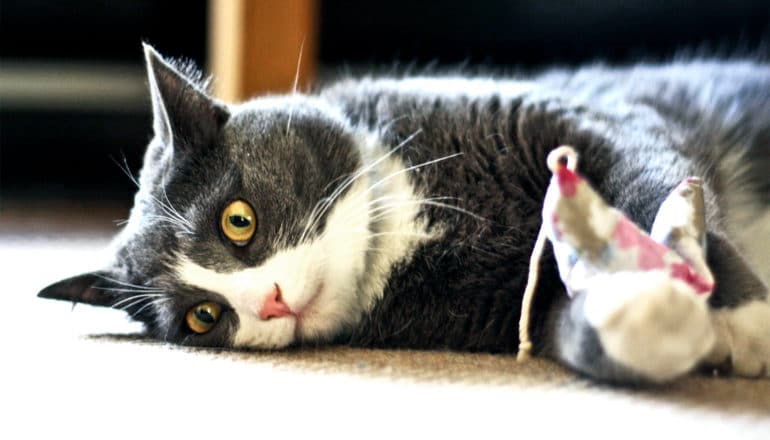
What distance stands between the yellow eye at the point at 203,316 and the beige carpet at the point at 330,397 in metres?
0.04

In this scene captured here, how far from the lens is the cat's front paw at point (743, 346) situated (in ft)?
3.34

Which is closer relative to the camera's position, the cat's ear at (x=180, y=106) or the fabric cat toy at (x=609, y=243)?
the fabric cat toy at (x=609, y=243)

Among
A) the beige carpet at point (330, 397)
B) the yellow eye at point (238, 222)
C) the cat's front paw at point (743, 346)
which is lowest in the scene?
the beige carpet at point (330, 397)

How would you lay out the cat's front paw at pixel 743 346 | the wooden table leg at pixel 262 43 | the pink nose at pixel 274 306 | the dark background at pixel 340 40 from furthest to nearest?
1. the dark background at pixel 340 40
2. the wooden table leg at pixel 262 43
3. the pink nose at pixel 274 306
4. the cat's front paw at pixel 743 346

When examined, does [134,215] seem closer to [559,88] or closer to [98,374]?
[98,374]

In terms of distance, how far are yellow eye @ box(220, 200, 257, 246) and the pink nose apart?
97mm

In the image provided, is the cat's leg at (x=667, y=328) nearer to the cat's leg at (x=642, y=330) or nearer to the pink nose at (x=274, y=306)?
the cat's leg at (x=642, y=330)

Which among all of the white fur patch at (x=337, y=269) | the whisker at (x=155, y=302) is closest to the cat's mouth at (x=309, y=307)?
the white fur patch at (x=337, y=269)

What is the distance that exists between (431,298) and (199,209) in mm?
389

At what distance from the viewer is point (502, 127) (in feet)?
4.40

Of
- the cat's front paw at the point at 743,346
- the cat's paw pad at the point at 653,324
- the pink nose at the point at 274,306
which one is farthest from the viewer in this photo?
the pink nose at the point at 274,306

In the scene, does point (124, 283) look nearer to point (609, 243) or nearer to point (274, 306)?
point (274, 306)

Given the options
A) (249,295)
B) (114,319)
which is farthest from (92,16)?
(249,295)

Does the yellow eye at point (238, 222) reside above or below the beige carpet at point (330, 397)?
above
